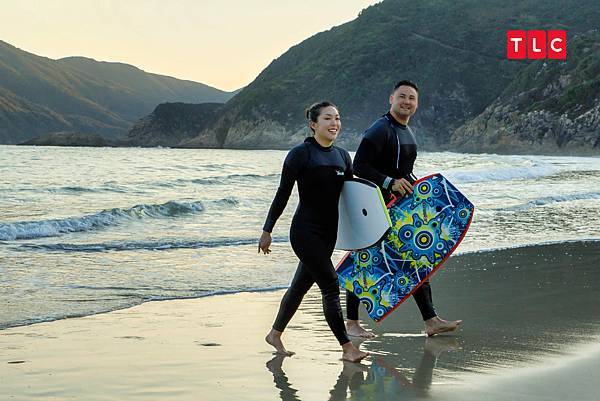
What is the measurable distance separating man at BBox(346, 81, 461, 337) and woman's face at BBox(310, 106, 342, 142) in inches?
24.7

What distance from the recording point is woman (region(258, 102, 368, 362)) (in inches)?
209

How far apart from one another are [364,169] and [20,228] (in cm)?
1018

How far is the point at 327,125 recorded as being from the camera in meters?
5.36

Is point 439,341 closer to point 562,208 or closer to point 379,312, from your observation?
point 379,312

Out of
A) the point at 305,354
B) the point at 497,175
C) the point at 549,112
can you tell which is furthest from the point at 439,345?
the point at 549,112

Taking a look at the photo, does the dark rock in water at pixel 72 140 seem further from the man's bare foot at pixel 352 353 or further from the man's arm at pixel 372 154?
the man's bare foot at pixel 352 353

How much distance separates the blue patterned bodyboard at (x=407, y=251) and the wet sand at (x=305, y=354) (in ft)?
1.06

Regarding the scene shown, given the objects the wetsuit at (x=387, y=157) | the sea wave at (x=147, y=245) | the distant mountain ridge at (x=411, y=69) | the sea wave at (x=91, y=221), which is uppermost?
the distant mountain ridge at (x=411, y=69)

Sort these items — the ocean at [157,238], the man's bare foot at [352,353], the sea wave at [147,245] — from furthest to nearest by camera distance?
the sea wave at [147,245]
the ocean at [157,238]
the man's bare foot at [352,353]

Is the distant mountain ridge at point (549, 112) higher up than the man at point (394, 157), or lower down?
higher up

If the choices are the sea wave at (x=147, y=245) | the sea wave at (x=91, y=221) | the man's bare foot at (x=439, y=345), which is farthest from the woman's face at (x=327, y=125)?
the sea wave at (x=91, y=221)

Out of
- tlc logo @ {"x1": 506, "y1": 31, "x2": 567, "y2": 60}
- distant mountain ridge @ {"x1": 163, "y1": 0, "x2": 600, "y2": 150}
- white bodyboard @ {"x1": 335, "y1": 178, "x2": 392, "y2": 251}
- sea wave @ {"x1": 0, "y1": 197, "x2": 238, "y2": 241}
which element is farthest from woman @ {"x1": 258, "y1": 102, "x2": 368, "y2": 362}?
tlc logo @ {"x1": 506, "y1": 31, "x2": 567, "y2": 60}

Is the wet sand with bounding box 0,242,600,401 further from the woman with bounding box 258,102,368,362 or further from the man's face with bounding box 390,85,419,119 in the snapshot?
the man's face with bounding box 390,85,419,119

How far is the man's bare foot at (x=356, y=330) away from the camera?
237 inches
